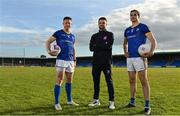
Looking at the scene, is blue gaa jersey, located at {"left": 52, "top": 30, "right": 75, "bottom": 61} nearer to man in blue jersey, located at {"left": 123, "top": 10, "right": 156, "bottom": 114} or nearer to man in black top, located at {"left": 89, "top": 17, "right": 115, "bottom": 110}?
man in black top, located at {"left": 89, "top": 17, "right": 115, "bottom": 110}

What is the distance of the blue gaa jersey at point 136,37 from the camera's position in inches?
312

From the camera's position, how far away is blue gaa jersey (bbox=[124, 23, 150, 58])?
312 inches

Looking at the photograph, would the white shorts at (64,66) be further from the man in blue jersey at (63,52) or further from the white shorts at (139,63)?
the white shorts at (139,63)

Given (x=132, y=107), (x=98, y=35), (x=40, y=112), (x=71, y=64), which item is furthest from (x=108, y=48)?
(x=40, y=112)

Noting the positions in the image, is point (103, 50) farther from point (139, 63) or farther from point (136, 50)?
point (139, 63)

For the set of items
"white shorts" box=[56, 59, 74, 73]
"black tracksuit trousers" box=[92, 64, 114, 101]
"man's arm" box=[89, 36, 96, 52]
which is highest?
"man's arm" box=[89, 36, 96, 52]

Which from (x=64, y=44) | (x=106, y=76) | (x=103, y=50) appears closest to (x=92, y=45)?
(x=103, y=50)

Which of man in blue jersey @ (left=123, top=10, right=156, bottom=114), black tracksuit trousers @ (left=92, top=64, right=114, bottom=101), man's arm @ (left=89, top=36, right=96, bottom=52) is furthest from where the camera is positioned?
man's arm @ (left=89, top=36, right=96, bottom=52)

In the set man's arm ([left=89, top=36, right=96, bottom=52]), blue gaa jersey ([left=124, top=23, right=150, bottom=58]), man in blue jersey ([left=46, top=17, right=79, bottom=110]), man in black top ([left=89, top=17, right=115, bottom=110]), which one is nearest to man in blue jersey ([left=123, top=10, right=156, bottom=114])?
blue gaa jersey ([left=124, top=23, right=150, bottom=58])

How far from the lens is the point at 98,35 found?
28.5ft

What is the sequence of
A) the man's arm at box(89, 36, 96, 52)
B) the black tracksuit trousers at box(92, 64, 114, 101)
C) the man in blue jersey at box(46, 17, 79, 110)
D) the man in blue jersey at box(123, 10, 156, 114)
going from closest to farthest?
the man in blue jersey at box(123, 10, 156, 114) → the man in blue jersey at box(46, 17, 79, 110) → the black tracksuit trousers at box(92, 64, 114, 101) → the man's arm at box(89, 36, 96, 52)

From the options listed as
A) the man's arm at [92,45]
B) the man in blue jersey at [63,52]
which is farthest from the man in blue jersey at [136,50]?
the man in blue jersey at [63,52]

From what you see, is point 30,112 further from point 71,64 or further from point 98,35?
point 98,35

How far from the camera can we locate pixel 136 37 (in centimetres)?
803
